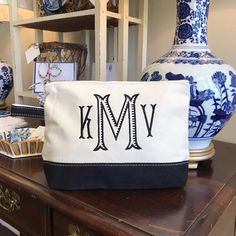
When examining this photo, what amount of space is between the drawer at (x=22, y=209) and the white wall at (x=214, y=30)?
636 mm

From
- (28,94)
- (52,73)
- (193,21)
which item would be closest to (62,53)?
(52,73)

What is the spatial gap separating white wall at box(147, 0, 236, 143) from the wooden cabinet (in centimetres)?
4

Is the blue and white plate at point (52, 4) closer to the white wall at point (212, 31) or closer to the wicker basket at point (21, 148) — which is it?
the white wall at point (212, 31)

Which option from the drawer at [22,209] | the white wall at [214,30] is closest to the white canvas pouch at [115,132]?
the drawer at [22,209]

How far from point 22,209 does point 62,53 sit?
0.58 meters

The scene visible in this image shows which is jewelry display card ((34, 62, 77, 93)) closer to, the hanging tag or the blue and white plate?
the hanging tag

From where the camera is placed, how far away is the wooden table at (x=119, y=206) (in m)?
0.38

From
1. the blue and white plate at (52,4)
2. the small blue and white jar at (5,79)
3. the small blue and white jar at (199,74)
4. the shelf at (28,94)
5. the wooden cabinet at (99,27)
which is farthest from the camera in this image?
the small blue and white jar at (5,79)

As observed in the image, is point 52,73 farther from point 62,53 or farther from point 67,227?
point 67,227

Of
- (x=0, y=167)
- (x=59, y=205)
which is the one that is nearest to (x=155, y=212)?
(x=59, y=205)

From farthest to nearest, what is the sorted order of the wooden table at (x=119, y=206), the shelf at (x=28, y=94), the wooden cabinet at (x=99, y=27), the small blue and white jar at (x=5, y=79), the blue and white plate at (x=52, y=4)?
the small blue and white jar at (x=5, y=79) < the shelf at (x=28, y=94) < the blue and white plate at (x=52, y=4) < the wooden cabinet at (x=99, y=27) < the wooden table at (x=119, y=206)

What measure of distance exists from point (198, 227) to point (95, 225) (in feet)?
0.52

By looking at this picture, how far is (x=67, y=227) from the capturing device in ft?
1.50

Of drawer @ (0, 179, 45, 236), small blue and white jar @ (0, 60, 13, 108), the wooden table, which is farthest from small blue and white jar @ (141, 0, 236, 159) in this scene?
small blue and white jar @ (0, 60, 13, 108)
